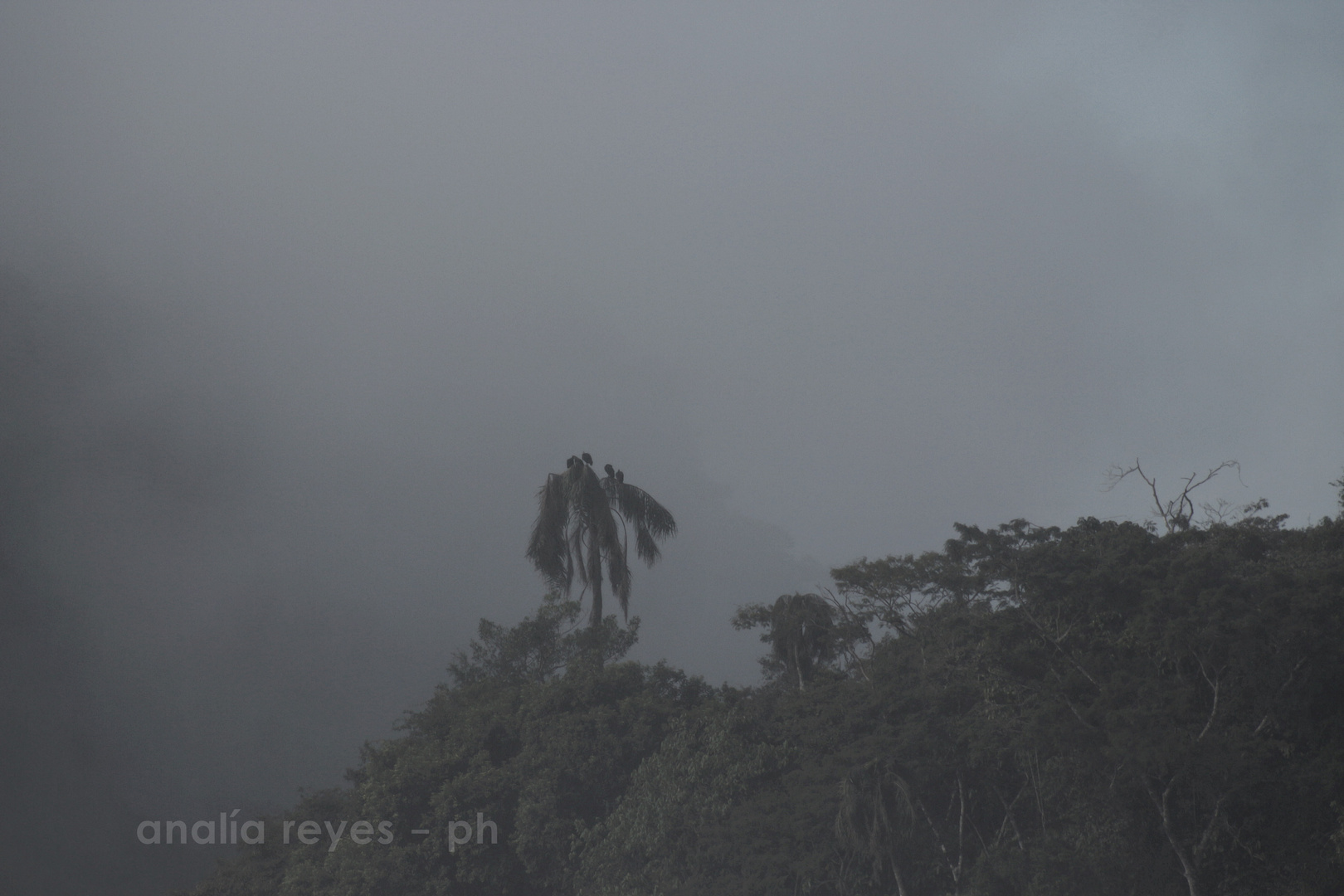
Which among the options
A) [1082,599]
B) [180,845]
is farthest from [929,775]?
[180,845]

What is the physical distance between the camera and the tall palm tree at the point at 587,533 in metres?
25.6

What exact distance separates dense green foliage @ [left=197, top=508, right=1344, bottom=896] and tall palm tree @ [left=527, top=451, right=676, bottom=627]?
9.07 ft

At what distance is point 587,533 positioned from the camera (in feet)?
84.7

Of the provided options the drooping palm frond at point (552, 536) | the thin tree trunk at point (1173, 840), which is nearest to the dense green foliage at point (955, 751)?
the thin tree trunk at point (1173, 840)

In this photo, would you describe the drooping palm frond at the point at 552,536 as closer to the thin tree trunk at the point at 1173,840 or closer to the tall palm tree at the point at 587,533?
the tall palm tree at the point at 587,533

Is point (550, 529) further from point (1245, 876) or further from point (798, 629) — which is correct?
point (1245, 876)

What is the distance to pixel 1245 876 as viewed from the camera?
12555mm

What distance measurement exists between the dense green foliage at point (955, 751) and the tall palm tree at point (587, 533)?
276cm

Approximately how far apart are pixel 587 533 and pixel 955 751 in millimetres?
12955

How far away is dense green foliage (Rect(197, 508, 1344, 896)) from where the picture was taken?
12375 millimetres

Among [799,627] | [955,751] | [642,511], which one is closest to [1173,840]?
[955,751]

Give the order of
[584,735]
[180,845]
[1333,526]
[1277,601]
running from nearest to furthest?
1. [1277,601]
2. [1333,526]
3. [584,735]
4. [180,845]

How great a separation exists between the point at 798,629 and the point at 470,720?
8.57 meters

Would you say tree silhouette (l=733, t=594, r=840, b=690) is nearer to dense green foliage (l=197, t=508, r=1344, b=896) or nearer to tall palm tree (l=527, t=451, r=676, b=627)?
dense green foliage (l=197, t=508, r=1344, b=896)
